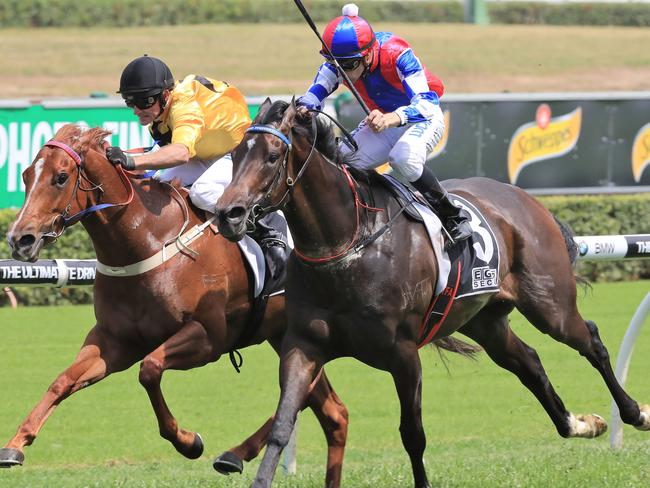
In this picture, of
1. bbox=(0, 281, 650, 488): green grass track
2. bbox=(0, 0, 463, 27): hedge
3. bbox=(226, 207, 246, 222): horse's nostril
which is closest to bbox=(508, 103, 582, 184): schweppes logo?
bbox=(0, 281, 650, 488): green grass track

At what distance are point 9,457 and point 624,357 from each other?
361cm

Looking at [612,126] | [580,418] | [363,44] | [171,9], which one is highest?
[363,44]

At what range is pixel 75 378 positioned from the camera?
531 centimetres

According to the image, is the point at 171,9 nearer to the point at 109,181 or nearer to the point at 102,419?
the point at 102,419

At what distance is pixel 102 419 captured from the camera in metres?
8.55

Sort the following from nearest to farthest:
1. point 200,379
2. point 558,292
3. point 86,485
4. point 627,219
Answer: point 86,485 → point 558,292 → point 200,379 → point 627,219

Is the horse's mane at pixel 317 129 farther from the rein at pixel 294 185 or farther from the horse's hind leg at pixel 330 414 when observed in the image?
the horse's hind leg at pixel 330 414

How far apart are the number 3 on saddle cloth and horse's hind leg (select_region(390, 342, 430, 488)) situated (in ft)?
0.98

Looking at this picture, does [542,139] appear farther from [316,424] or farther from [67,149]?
[67,149]

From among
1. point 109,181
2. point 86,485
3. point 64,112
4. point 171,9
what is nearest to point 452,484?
point 86,485

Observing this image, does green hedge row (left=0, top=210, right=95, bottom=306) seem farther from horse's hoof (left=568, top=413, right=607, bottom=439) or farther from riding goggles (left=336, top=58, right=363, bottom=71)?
riding goggles (left=336, top=58, right=363, bottom=71)

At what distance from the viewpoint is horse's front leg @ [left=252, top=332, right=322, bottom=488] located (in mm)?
4754

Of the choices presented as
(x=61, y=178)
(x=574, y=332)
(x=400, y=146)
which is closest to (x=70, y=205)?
(x=61, y=178)

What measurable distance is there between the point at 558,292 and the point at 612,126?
8505 mm
